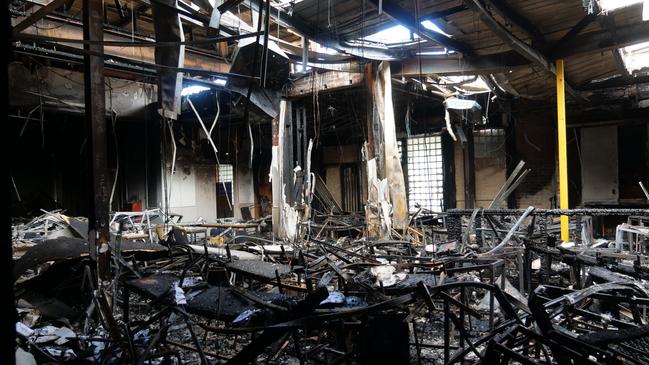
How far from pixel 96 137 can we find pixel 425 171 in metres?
11.8

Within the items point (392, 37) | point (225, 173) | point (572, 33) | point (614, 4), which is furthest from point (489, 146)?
point (225, 173)

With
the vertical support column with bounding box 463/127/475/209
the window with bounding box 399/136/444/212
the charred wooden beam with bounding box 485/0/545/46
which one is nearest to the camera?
the charred wooden beam with bounding box 485/0/545/46

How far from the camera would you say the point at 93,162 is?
4.22 meters

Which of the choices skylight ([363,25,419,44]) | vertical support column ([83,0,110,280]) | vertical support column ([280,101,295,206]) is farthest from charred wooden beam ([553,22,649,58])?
vertical support column ([83,0,110,280])

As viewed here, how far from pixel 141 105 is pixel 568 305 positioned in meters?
13.0

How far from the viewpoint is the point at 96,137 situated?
422 centimetres

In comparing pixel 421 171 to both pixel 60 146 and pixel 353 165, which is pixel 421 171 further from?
pixel 60 146

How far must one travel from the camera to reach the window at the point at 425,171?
14.1 m

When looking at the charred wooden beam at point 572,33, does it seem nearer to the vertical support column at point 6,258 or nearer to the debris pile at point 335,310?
the debris pile at point 335,310

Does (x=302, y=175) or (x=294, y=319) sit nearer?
(x=294, y=319)

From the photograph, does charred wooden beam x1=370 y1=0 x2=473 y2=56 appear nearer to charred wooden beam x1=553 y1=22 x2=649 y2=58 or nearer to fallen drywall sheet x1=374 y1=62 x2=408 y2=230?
fallen drywall sheet x1=374 y1=62 x2=408 y2=230

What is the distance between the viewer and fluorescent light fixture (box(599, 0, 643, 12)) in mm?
5777

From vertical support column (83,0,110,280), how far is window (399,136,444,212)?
11083 millimetres

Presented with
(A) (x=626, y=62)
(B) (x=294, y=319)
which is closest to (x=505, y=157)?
(A) (x=626, y=62)
